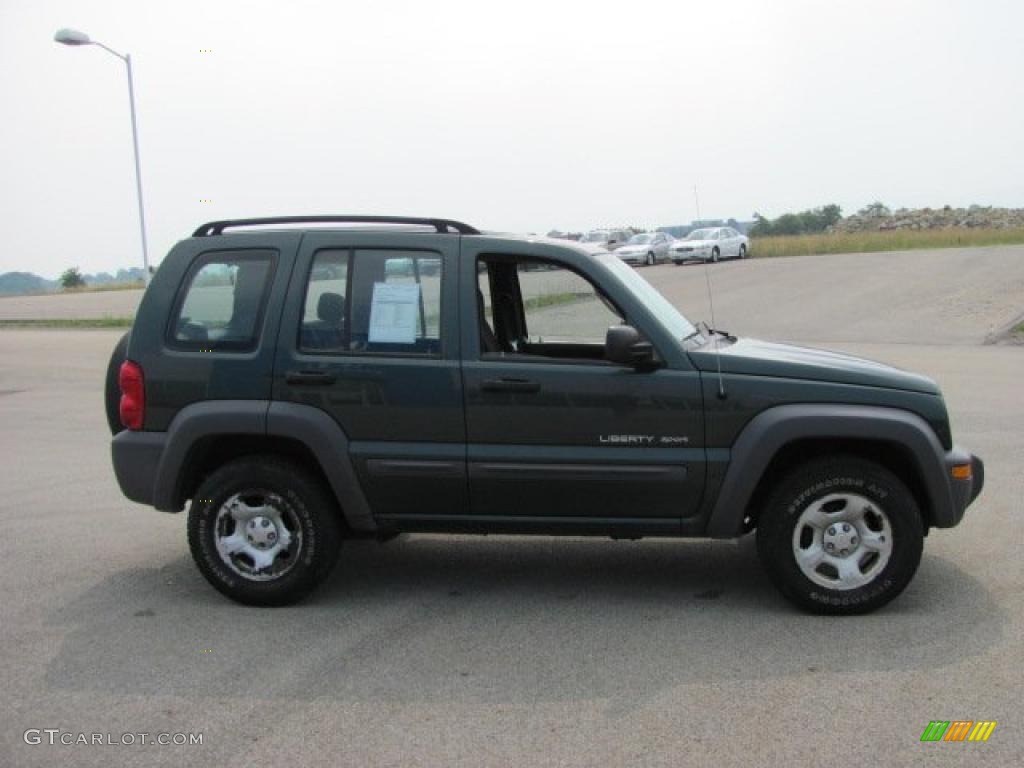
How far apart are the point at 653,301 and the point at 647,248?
38.6 m

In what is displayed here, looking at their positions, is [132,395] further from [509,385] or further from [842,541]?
[842,541]

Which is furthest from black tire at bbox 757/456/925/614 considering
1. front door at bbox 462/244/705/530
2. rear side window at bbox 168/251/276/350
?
rear side window at bbox 168/251/276/350

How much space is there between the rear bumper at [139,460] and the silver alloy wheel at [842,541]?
125 inches

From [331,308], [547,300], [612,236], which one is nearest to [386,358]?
[331,308]

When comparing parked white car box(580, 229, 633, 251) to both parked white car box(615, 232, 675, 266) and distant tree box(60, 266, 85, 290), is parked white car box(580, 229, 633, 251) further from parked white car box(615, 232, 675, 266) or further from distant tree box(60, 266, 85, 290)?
distant tree box(60, 266, 85, 290)

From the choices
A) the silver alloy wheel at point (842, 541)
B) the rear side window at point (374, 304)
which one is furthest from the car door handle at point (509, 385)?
the silver alloy wheel at point (842, 541)

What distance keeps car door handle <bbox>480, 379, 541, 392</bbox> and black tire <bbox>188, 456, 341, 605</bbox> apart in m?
1.03

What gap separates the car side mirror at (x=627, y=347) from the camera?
5.04 metres

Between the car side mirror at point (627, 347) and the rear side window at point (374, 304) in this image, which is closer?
the car side mirror at point (627, 347)

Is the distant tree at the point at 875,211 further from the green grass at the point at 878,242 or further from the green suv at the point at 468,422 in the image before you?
the green suv at the point at 468,422

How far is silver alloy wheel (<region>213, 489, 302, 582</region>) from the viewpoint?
17.7ft

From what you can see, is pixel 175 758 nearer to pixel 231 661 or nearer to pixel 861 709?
pixel 231 661

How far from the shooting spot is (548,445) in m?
5.17

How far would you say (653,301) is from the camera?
221 inches
